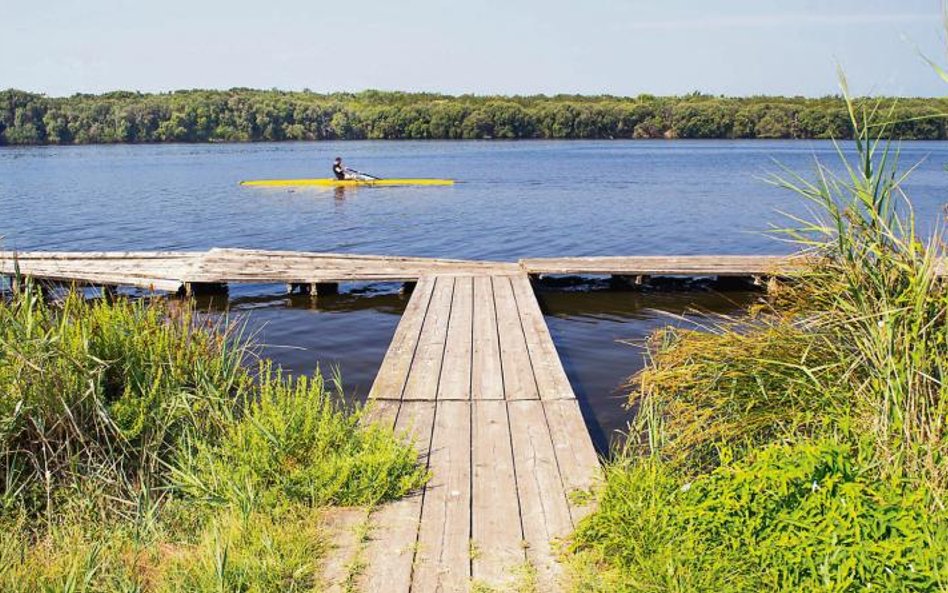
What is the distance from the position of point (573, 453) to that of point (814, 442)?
161 centimetres

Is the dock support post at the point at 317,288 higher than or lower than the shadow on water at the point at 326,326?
higher

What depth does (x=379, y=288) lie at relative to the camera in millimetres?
14320

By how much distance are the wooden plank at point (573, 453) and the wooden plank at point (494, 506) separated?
0.32m

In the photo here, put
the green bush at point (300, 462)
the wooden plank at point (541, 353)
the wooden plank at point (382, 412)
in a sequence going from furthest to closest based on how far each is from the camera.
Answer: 1. the wooden plank at point (541, 353)
2. the wooden plank at point (382, 412)
3. the green bush at point (300, 462)

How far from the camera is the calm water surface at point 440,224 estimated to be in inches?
421

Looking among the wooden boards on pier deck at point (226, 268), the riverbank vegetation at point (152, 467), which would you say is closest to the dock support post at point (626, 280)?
the wooden boards on pier deck at point (226, 268)

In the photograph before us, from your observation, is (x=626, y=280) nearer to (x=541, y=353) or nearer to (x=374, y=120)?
(x=541, y=353)

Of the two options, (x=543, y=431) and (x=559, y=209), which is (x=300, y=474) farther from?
(x=559, y=209)

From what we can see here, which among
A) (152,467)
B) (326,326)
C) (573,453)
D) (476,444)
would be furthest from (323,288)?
(573,453)

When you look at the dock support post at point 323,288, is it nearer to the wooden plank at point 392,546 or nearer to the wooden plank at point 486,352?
the wooden plank at point 486,352

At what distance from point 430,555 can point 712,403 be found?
195cm

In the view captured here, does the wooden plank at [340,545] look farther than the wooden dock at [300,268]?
No

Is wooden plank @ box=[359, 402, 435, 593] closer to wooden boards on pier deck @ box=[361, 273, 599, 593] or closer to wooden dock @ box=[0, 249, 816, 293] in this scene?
wooden boards on pier deck @ box=[361, 273, 599, 593]

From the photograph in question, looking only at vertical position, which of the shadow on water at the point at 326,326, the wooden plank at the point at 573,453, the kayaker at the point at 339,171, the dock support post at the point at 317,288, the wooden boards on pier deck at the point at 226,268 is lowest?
the shadow on water at the point at 326,326
